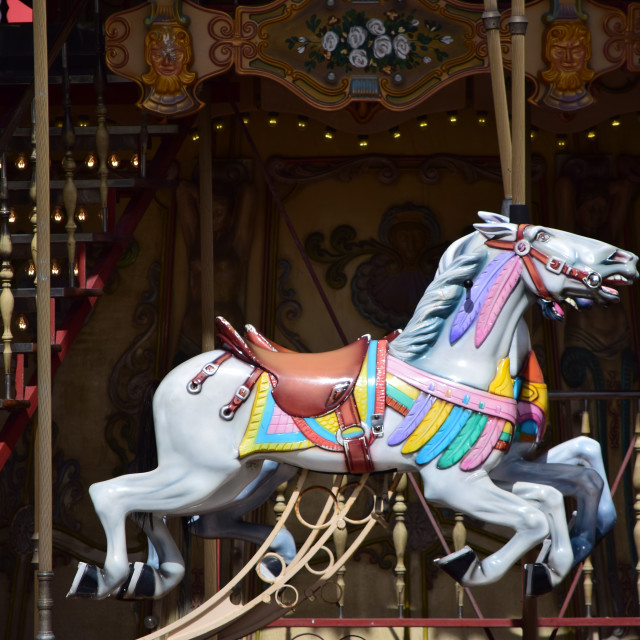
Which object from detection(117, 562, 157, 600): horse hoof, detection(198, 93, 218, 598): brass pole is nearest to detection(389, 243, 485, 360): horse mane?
detection(117, 562, 157, 600): horse hoof

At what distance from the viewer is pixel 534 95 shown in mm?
6551

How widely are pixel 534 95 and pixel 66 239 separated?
2.26 metres

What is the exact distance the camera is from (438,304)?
548 centimetres

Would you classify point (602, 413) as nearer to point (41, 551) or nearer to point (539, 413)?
point (539, 413)

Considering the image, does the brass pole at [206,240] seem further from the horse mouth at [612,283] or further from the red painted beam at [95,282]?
the horse mouth at [612,283]

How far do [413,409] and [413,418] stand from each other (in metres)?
0.03

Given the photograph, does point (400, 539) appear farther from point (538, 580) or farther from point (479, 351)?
point (479, 351)

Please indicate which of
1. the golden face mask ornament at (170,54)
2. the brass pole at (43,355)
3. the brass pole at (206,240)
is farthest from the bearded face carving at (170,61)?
the brass pole at (43,355)

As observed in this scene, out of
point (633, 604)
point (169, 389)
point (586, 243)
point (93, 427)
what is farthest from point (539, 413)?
point (93, 427)

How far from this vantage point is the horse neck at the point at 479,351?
5434mm

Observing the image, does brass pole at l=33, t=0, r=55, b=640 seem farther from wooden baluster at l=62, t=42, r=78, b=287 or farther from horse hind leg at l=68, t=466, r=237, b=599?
wooden baluster at l=62, t=42, r=78, b=287

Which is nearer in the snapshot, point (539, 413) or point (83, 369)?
point (539, 413)

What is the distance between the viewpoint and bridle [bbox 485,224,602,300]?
5.38m

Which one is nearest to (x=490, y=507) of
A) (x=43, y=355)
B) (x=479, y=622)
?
(x=479, y=622)
